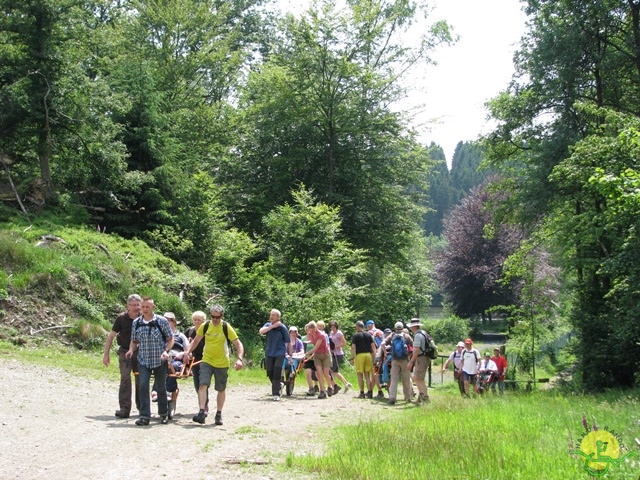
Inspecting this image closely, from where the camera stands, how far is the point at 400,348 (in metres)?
15.3

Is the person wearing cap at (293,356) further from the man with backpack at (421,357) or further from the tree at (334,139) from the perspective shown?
the tree at (334,139)

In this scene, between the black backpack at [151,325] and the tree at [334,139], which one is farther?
the tree at [334,139]

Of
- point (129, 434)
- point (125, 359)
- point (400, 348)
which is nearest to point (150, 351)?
point (125, 359)

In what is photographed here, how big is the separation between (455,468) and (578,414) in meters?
4.45

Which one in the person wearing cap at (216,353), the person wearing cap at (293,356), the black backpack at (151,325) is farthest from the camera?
the person wearing cap at (293,356)

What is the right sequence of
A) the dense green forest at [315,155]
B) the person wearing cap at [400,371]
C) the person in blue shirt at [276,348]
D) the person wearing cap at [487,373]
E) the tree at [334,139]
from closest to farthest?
the person in blue shirt at [276,348], the person wearing cap at [400,371], the person wearing cap at [487,373], the dense green forest at [315,155], the tree at [334,139]

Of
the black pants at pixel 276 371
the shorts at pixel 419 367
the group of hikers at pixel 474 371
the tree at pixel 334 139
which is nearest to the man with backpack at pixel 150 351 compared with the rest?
the black pants at pixel 276 371

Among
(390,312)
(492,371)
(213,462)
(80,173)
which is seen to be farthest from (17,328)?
(390,312)

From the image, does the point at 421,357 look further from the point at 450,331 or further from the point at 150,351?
the point at 450,331

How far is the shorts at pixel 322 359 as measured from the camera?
51.6 ft

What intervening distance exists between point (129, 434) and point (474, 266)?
4502 cm

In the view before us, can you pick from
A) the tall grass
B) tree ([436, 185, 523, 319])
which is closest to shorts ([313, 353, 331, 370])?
the tall grass

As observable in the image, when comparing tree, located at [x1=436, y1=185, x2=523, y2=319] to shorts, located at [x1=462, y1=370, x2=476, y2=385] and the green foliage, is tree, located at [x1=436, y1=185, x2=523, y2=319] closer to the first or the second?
the green foliage

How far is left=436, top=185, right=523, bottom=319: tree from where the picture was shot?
5075cm
